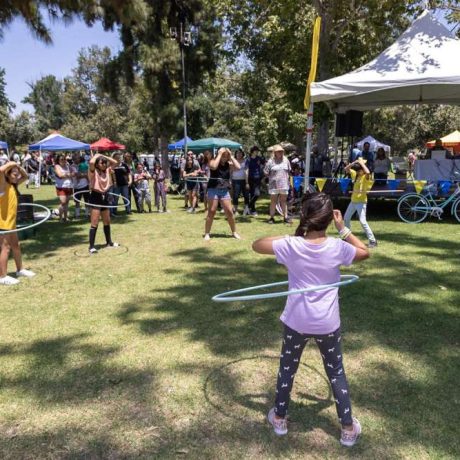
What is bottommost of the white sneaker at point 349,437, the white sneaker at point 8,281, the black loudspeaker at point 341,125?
the white sneaker at point 349,437

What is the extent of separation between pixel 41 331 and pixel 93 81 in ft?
202

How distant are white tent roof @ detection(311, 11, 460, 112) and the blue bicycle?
266 centimetres

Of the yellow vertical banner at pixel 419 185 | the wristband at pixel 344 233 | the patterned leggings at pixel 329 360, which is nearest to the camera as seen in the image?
the patterned leggings at pixel 329 360

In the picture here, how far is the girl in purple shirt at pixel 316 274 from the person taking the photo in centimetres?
272

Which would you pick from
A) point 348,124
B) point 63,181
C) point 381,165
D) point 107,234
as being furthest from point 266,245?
point 348,124

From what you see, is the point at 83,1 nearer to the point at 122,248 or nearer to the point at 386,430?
the point at 122,248

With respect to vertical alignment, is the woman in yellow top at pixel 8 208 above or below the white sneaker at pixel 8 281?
above

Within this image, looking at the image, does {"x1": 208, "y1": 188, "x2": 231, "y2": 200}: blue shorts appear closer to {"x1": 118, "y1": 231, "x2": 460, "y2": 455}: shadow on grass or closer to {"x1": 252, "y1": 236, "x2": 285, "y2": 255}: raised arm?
{"x1": 118, "y1": 231, "x2": 460, "y2": 455}: shadow on grass

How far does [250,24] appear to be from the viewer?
21.8 meters

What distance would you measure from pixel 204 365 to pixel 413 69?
10.1 m

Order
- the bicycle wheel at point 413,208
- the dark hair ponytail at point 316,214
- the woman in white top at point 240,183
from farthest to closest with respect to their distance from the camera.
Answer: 1. the woman in white top at point 240,183
2. the bicycle wheel at point 413,208
3. the dark hair ponytail at point 316,214

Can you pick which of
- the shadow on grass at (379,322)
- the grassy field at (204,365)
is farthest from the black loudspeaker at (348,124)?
the grassy field at (204,365)

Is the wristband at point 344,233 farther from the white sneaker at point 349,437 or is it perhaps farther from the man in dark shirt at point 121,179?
the man in dark shirt at point 121,179

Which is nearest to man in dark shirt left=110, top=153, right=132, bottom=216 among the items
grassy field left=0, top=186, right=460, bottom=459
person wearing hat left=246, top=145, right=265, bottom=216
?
person wearing hat left=246, top=145, right=265, bottom=216
